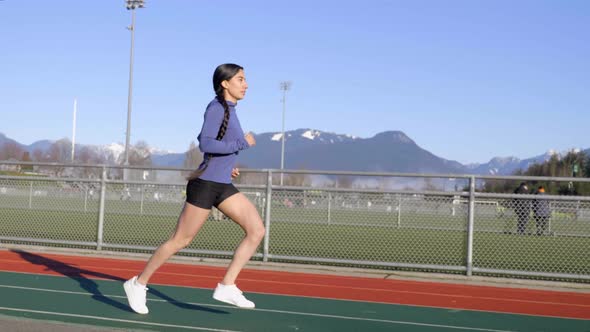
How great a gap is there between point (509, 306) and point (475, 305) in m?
0.38

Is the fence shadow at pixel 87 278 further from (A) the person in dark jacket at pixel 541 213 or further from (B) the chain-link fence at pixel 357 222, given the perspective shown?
(A) the person in dark jacket at pixel 541 213

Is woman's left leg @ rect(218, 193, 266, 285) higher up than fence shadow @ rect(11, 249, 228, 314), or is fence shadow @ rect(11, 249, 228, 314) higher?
woman's left leg @ rect(218, 193, 266, 285)

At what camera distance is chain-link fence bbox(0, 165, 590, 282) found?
1212 cm

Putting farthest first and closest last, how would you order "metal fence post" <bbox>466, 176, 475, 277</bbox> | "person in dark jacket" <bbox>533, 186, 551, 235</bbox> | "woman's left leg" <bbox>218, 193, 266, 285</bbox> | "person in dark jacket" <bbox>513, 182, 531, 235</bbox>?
"person in dark jacket" <bbox>533, 186, 551, 235</bbox> < "person in dark jacket" <bbox>513, 182, 531, 235</bbox> < "metal fence post" <bbox>466, 176, 475, 277</bbox> < "woman's left leg" <bbox>218, 193, 266, 285</bbox>

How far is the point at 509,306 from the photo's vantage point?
28.2ft

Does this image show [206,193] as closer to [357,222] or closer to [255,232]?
[255,232]

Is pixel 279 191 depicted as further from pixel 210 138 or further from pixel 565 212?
pixel 210 138

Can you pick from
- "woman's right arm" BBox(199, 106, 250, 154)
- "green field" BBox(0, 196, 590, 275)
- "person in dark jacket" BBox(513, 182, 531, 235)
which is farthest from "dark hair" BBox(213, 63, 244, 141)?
"person in dark jacket" BBox(513, 182, 531, 235)

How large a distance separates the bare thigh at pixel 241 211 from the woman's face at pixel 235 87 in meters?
0.81

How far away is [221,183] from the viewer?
6.46 meters

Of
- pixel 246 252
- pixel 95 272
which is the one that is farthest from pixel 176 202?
pixel 246 252

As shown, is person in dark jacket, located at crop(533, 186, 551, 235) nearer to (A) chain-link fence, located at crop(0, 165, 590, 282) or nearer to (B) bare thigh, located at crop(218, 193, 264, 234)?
(A) chain-link fence, located at crop(0, 165, 590, 282)

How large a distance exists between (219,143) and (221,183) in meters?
0.35

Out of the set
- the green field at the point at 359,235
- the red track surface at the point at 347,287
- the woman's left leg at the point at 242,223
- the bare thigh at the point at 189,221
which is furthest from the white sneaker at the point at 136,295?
the green field at the point at 359,235
